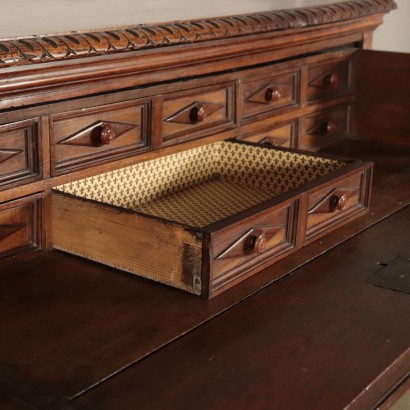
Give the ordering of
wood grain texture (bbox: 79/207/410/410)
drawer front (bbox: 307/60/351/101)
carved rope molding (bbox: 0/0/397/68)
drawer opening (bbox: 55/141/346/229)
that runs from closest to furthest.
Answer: wood grain texture (bbox: 79/207/410/410) < carved rope molding (bbox: 0/0/397/68) < drawer opening (bbox: 55/141/346/229) < drawer front (bbox: 307/60/351/101)

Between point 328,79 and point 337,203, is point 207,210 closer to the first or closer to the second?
point 337,203

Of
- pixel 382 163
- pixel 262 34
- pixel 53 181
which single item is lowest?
pixel 382 163

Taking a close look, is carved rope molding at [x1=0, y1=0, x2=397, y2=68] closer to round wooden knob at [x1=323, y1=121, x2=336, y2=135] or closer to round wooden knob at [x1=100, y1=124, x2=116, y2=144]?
round wooden knob at [x1=100, y1=124, x2=116, y2=144]

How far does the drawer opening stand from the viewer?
5.23ft

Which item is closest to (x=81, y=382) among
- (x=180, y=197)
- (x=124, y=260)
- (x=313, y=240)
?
(x=124, y=260)

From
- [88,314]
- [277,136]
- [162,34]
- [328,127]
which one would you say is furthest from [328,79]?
[88,314]

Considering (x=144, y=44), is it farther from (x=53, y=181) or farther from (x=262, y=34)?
(x=262, y=34)

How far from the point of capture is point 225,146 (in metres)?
1.78

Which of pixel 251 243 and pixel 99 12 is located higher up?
pixel 99 12

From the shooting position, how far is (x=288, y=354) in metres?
1.08

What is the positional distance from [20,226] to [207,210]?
407 millimetres

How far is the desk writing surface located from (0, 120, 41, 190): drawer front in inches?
5.7

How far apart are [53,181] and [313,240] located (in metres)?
0.48

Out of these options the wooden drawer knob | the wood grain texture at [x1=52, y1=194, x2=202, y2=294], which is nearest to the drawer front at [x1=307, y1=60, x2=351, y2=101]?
the wooden drawer knob
